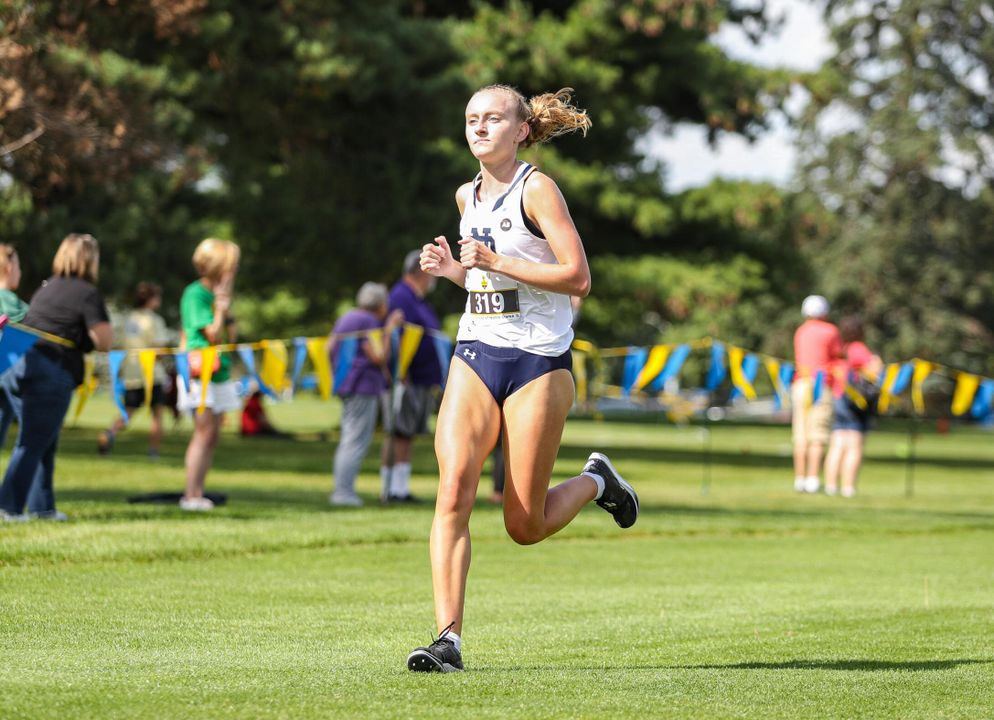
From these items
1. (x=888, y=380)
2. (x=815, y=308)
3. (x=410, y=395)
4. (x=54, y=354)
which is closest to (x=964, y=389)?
(x=888, y=380)

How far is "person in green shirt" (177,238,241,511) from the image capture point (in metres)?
12.0

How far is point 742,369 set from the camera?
18.3 metres

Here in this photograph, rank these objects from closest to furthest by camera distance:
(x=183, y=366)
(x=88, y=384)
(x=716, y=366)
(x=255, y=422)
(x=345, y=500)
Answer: (x=183, y=366)
(x=88, y=384)
(x=345, y=500)
(x=716, y=366)
(x=255, y=422)

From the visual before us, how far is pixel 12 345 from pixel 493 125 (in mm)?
4919

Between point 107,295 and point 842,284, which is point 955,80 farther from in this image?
point 107,295

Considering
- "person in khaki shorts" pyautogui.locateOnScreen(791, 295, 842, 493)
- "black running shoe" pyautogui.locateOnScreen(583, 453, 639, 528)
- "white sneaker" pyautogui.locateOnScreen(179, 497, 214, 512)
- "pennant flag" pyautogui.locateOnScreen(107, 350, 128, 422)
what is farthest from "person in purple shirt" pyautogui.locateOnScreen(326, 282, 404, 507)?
"black running shoe" pyautogui.locateOnScreen(583, 453, 639, 528)

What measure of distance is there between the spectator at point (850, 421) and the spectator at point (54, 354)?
960cm

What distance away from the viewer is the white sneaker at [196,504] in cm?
1228

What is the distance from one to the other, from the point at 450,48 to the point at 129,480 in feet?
38.7

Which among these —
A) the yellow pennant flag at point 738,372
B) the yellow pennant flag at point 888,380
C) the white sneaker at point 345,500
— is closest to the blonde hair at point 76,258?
the white sneaker at point 345,500

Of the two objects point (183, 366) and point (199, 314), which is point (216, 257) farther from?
point (183, 366)

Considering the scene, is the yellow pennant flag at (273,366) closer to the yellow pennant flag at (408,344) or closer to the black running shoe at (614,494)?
the yellow pennant flag at (408,344)

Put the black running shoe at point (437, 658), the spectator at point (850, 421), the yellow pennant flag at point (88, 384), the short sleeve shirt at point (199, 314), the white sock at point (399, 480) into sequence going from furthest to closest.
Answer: the spectator at point (850, 421)
the white sock at point (399, 480)
the yellow pennant flag at point (88, 384)
the short sleeve shirt at point (199, 314)
the black running shoe at point (437, 658)

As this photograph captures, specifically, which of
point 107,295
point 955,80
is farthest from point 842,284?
point 107,295
